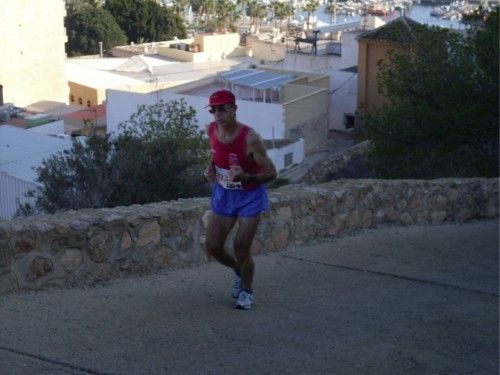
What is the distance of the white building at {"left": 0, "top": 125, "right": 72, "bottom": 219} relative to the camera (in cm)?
2250

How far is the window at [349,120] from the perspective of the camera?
44.3 m

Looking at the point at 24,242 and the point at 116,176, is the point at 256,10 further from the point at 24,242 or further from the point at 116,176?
the point at 24,242

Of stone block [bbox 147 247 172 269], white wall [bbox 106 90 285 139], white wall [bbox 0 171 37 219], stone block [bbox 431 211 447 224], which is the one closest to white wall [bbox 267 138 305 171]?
white wall [bbox 106 90 285 139]

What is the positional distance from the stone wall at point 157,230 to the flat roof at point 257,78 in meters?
29.1

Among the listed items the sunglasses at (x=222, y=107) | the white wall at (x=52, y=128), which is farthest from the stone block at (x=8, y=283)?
the white wall at (x=52, y=128)

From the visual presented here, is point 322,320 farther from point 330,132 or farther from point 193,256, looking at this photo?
point 330,132

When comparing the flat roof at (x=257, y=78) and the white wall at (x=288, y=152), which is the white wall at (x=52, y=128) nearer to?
the flat roof at (x=257, y=78)

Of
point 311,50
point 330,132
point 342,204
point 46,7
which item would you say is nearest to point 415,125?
point 342,204

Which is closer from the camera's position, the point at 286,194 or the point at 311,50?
the point at 286,194

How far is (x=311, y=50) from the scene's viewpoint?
180 feet

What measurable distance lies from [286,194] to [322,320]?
2.41 meters

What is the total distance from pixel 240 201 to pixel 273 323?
821 millimetres

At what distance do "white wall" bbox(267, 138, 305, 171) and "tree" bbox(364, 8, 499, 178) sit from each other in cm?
1319

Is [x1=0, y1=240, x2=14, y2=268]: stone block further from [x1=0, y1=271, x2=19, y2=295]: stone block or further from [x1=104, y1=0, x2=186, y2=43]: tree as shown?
[x1=104, y1=0, x2=186, y2=43]: tree
